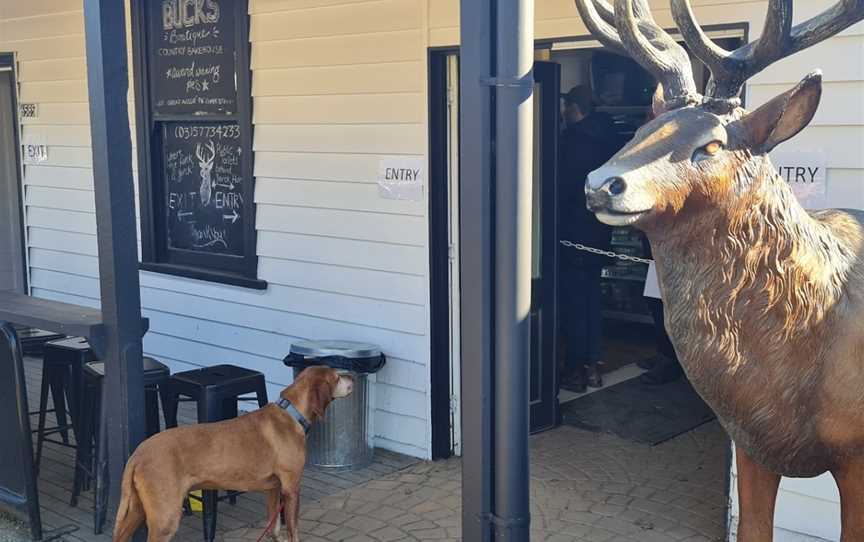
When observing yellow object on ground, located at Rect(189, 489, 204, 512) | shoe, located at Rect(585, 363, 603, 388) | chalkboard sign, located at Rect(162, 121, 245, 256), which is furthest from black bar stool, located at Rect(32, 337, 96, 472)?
shoe, located at Rect(585, 363, 603, 388)

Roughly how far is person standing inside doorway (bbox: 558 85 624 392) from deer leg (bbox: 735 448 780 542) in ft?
15.5

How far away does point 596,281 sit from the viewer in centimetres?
784

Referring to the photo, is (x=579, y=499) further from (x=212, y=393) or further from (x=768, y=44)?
(x=768, y=44)

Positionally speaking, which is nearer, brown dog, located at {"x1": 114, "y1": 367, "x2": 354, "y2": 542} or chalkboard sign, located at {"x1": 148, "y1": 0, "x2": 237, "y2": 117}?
brown dog, located at {"x1": 114, "y1": 367, "x2": 354, "y2": 542}

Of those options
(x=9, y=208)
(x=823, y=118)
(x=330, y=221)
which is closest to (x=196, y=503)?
(x=330, y=221)

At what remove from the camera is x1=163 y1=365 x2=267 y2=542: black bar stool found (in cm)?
524

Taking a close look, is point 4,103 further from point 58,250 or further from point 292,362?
point 292,362

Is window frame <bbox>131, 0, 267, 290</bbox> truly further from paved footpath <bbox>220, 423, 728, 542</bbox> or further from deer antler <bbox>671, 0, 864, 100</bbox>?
deer antler <bbox>671, 0, 864, 100</bbox>

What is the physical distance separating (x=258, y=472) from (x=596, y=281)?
150 inches

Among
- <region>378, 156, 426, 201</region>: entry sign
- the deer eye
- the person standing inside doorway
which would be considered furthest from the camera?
the person standing inside doorway

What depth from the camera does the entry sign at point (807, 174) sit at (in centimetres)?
458

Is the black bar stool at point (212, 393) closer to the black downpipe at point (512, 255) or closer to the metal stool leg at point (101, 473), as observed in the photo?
the metal stool leg at point (101, 473)

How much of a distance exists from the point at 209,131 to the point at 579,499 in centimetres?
392

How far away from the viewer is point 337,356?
6145 mm
